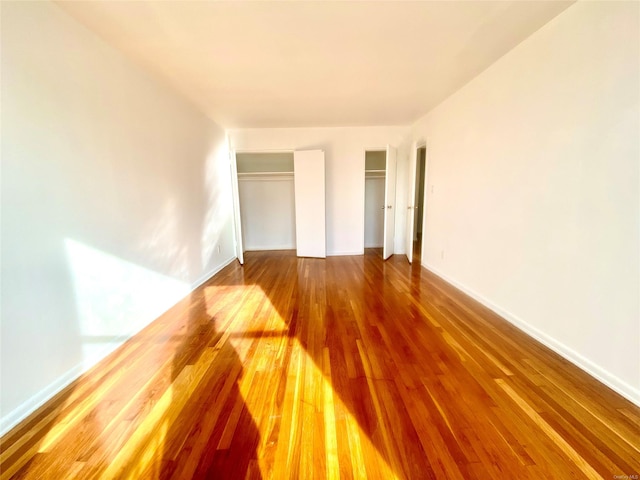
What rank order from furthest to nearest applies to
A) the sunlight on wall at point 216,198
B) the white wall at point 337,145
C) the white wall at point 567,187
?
1. the white wall at point 337,145
2. the sunlight on wall at point 216,198
3. the white wall at point 567,187

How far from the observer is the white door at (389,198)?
4.43 meters

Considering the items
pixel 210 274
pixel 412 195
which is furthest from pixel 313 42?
pixel 210 274

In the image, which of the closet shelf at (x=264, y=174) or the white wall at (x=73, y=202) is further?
the closet shelf at (x=264, y=174)

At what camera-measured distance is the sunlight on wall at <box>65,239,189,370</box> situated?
1.76 m

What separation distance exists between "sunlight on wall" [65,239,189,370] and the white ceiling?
169 centimetres

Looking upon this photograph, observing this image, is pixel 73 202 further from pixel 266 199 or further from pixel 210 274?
pixel 266 199

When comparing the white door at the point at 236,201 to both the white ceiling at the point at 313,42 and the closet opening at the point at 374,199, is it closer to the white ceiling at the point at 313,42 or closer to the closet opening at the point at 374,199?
the white ceiling at the point at 313,42

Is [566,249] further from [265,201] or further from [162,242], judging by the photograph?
[265,201]

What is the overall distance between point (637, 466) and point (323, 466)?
137cm

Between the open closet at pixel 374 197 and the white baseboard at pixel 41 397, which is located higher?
the open closet at pixel 374 197

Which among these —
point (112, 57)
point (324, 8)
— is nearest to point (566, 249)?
point (324, 8)

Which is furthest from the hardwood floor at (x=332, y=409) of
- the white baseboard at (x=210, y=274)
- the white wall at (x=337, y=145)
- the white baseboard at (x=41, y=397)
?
the white wall at (x=337, y=145)

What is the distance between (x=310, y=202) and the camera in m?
4.82

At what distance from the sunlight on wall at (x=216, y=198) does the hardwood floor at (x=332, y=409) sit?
1.62 meters
